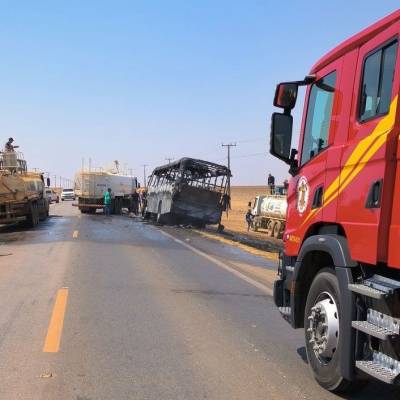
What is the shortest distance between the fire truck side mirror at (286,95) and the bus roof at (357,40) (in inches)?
11.9

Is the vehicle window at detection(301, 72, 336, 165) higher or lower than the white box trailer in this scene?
higher

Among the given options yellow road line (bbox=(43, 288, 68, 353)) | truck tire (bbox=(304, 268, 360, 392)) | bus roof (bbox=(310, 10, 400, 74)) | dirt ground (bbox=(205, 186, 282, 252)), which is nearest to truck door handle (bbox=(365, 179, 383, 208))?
truck tire (bbox=(304, 268, 360, 392))

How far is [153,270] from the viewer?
471 inches

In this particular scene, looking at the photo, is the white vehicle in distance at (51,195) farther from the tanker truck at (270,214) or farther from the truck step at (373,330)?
the truck step at (373,330)

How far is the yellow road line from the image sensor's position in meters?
6.09

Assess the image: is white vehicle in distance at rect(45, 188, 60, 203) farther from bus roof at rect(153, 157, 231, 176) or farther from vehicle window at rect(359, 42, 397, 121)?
vehicle window at rect(359, 42, 397, 121)

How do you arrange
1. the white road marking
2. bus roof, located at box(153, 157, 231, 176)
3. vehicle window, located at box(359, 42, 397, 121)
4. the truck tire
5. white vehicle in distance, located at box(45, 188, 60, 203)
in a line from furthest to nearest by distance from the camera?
white vehicle in distance, located at box(45, 188, 60, 203)
bus roof, located at box(153, 157, 231, 176)
the white road marking
the truck tire
vehicle window, located at box(359, 42, 397, 121)

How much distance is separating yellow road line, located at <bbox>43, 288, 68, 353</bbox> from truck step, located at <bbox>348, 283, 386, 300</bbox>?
3.26 meters

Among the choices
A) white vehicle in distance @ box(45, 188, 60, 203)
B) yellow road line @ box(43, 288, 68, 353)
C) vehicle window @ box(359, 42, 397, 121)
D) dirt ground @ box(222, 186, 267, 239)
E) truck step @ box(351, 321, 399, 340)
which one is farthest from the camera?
white vehicle in distance @ box(45, 188, 60, 203)

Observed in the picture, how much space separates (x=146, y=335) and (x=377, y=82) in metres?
3.88

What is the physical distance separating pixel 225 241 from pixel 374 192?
16652mm

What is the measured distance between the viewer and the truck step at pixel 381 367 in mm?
3785

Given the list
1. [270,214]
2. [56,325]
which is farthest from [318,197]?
[270,214]

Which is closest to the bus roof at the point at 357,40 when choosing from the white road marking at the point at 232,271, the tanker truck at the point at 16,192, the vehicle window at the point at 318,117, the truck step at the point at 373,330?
the vehicle window at the point at 318,117
